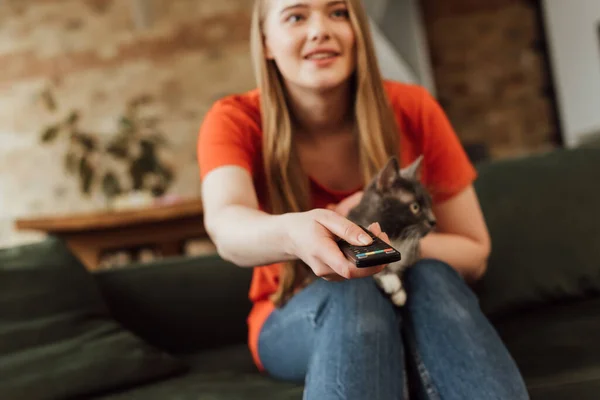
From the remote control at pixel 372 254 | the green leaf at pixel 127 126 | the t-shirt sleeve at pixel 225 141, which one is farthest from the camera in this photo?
the green leaf at pixel 127 126

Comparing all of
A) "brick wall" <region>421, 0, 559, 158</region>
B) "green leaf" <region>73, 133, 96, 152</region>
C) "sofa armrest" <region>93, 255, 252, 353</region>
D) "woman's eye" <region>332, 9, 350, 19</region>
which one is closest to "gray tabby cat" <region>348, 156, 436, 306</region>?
"woman's eye" <region>332, 9, 350, 19</region>

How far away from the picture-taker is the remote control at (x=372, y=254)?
538 millimetres

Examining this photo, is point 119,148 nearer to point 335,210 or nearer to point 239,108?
point 239,108

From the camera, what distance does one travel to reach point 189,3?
4156mm

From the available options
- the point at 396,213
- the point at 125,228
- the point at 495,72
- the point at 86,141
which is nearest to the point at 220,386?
the point at 396,213

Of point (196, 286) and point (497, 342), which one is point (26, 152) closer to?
point (196, 286)

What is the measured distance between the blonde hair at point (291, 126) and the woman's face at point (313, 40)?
3 cm

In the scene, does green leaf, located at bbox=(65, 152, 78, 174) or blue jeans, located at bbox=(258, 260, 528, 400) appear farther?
green leaf, located at bbox=(65, 152, 78, 174)

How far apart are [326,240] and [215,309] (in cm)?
88

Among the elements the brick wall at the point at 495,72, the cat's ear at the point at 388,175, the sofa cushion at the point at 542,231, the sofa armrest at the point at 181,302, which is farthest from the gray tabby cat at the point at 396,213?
the brick wall at the point at 495,72

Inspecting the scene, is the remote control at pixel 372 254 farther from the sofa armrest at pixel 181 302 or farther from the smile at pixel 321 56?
the sofa armrest at pixel 181 302

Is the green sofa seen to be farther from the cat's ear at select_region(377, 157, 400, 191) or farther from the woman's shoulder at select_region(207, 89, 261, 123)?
the woman's shoulder at select_region(207, 89, 261, 123)

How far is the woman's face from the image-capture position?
97 centimetres

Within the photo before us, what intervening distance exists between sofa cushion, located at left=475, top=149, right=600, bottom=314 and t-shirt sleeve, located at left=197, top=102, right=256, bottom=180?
2.30ft
